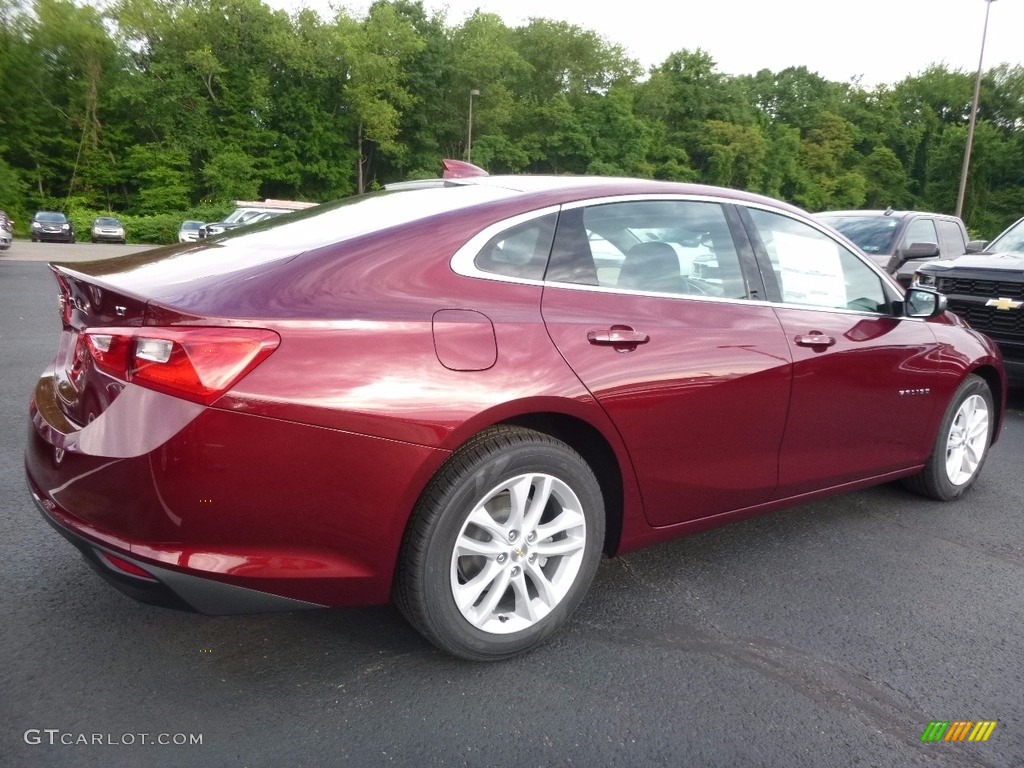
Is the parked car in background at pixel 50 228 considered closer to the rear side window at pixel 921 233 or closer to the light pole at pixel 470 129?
the light pole at pixel 470 129

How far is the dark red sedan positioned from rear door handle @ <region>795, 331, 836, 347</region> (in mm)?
18

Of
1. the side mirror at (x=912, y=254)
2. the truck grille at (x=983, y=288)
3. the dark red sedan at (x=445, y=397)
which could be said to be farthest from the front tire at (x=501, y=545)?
the side mirror at (x=912, y=254)

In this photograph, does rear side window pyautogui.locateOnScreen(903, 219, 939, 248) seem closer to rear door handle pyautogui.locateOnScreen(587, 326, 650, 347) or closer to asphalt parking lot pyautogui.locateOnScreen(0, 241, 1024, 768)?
asphalt parking lot pyautogui.locateOnScreen(0, 241, 1024, 768)

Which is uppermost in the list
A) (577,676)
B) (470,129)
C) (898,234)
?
(470,129)

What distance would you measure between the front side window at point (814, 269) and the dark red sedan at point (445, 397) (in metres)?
0.02

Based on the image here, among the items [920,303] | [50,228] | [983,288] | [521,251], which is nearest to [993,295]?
[983,288]

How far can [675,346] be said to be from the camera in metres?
3.02

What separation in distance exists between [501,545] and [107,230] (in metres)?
42.9

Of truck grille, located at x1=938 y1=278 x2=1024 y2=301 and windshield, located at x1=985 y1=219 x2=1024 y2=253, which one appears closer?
truck grille, located at x1=938 y1=278 x2=1024 y2=301

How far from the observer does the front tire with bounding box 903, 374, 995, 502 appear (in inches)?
177

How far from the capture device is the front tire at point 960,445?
4.49 m
